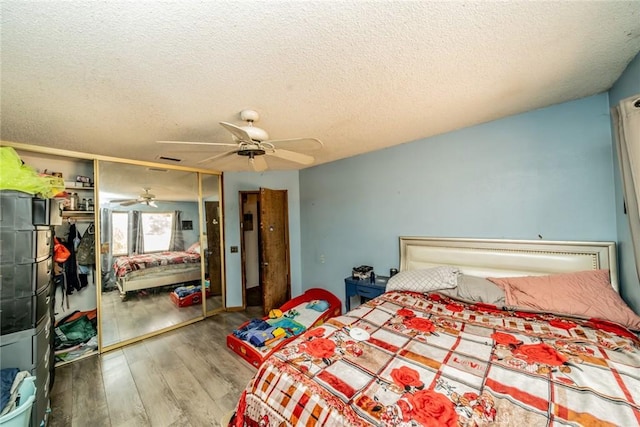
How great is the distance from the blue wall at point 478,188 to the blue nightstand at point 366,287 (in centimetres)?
30

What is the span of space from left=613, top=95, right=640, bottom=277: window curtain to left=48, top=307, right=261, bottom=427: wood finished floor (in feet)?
9.99

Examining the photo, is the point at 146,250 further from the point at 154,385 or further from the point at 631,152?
the point at 631,152

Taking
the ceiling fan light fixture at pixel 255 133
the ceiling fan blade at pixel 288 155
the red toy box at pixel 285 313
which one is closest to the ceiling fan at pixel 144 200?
the red toy box at pixel 285 313

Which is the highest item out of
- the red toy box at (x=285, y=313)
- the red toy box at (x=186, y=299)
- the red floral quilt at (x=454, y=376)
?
the red floral quilt at (x=454, y=376)

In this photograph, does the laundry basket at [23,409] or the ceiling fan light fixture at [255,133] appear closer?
the laundry basket at [23,409]

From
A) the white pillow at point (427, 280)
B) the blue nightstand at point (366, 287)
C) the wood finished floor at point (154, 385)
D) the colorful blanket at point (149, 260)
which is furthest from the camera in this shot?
the colorful blanket at point (149, 260)

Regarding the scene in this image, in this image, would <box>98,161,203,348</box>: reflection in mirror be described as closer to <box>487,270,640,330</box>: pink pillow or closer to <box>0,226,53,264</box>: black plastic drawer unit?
<box>0,226,53,264</box>: black plastic drawer unit

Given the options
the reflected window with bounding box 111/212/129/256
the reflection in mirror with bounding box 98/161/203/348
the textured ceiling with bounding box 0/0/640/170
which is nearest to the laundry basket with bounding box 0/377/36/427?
the reflection in mirror with bounding box 98/161/203/348

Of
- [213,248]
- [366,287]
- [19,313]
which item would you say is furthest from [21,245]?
[366,287]

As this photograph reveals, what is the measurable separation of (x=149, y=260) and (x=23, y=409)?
7.11 ft

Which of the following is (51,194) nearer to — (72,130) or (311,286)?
(72,130)

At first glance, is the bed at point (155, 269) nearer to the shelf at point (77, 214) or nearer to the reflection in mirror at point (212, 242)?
the reflection in mirror at point (212, 242)

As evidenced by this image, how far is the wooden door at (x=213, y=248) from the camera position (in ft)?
12.4

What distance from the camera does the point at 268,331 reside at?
2.74 m
